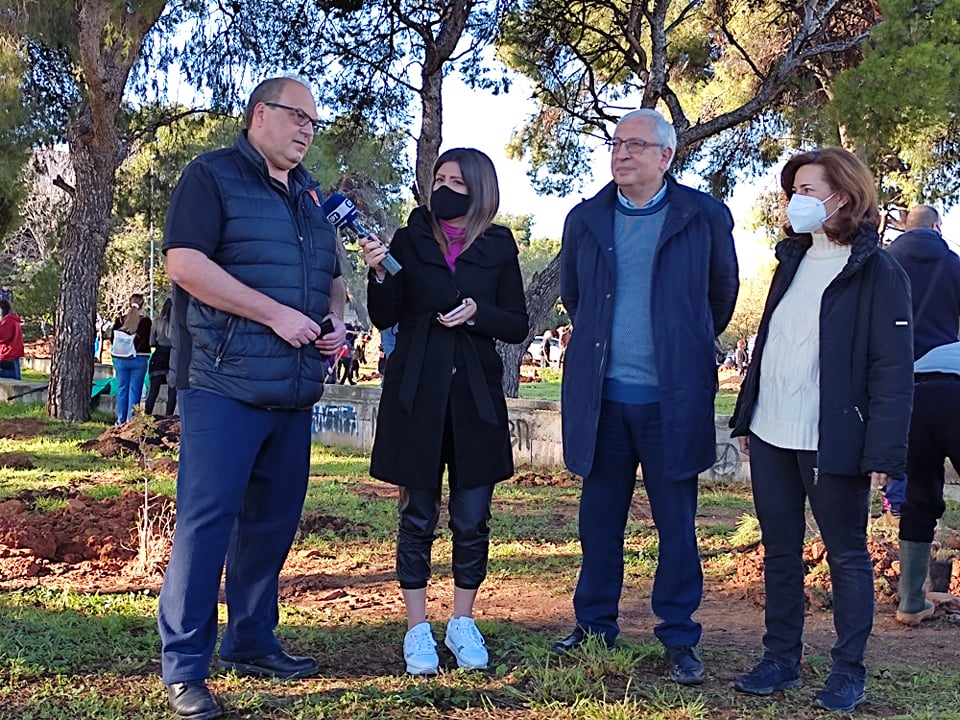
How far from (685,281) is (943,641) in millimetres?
2249

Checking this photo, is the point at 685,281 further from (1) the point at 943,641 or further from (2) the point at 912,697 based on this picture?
(1) the point at 943,641

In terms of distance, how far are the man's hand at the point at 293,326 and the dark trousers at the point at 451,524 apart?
2.28ft

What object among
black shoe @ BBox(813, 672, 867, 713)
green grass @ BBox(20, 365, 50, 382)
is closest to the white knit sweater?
black shoe @ BBox(813, 672, 867, 713)

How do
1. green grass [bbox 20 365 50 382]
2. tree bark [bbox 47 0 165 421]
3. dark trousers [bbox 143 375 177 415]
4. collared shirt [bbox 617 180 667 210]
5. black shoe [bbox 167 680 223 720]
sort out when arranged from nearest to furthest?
1. black shoe [bbox 167 680 223 720]
2. collared shirt [bbox 617 180 667 210]
3. dark trousers [bbox 143 375 177 415]
4. tree bark [bbox 47 0 165 421]
5. green grass [bbox 20 365 50 382]

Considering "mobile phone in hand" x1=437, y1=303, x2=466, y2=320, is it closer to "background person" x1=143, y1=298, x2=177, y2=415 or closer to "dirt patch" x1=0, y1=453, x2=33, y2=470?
"dirt patch" x1=0, y1=453, x2=33, y2=470

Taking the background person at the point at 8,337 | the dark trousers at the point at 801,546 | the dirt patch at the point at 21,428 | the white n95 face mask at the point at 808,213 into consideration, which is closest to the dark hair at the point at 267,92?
the white n95 face mask at the point at 808,213

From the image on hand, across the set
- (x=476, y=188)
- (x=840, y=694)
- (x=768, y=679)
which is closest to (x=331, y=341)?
(x=476, y=188)

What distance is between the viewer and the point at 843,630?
3598mm

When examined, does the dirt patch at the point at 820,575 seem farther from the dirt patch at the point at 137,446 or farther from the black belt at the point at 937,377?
the dirt patch at the point at 137,446

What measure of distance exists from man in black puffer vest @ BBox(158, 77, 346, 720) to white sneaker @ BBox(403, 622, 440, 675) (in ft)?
2.44

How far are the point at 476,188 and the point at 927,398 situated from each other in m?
2.40

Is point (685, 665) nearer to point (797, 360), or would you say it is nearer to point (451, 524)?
point (451, 524)

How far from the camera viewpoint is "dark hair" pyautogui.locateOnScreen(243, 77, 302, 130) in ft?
11.1

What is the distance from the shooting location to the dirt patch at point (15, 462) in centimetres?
903
